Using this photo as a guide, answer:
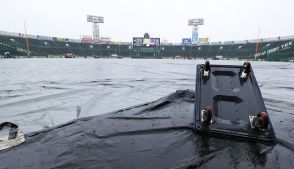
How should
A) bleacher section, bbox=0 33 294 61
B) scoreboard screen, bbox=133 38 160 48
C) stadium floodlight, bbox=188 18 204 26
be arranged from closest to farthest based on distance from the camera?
bleacher section, bbox=0 33 294 61 < scoreboard screen, bbox=133 38 160 48 < stadium floodlight, bbox=188 18 204 26

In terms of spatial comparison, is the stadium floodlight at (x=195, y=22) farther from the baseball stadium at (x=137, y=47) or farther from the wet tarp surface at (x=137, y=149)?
the wet tarp surface at (x=137, y=149)

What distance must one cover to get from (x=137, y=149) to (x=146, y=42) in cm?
7183

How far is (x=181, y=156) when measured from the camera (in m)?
2.12

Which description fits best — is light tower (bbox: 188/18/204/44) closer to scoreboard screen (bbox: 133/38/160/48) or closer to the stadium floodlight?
the stadium floodlight

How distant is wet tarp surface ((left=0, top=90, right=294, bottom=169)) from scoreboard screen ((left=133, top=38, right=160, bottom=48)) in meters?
70.8

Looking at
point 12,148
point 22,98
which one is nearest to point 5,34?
point 22,98

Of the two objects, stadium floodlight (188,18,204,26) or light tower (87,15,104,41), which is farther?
light tower (87,15,104,41)

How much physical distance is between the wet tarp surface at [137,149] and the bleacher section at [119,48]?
164 ft

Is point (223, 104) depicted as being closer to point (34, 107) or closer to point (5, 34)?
point (34, 107)

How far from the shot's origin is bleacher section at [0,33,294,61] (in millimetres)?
54400

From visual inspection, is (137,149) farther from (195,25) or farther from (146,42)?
(195,25)

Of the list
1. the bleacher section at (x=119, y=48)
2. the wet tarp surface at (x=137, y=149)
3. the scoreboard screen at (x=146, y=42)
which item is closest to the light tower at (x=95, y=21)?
the bleacher section at (x=119, y=48)

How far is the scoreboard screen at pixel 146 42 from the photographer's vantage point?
7200 centimetres

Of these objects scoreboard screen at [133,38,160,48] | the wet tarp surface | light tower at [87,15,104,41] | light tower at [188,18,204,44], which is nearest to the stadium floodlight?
light tower at [188,18,204,44]
